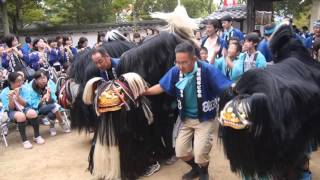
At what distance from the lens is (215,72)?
12.5ft

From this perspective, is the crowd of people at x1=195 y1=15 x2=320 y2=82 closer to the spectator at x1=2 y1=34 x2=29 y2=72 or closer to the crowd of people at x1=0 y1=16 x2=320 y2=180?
the crowd of people at x1=0 y1=16 x2=320 y2=180

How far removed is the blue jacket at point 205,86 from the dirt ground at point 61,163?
96cm

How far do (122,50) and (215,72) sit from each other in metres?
2.01

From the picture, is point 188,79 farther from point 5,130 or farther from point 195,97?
point 5,130

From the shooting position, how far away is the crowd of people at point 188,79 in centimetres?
383

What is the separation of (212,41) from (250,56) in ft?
4.81

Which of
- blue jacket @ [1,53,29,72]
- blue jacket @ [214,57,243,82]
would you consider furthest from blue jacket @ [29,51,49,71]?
blue jacket @ [214,57,243,82]

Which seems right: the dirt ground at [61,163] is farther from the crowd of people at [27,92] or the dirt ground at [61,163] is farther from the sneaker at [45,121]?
the sneaker at [45,121]

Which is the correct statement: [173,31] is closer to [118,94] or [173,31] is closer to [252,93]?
[118,94]

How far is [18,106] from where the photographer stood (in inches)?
234

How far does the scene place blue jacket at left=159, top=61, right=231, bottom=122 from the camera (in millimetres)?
3783

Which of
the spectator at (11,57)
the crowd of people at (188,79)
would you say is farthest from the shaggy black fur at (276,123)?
the spectator at (11,57)

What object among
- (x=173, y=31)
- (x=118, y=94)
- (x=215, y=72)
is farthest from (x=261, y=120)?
(x=173, y=31)

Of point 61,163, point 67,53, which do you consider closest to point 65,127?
point 61,163
